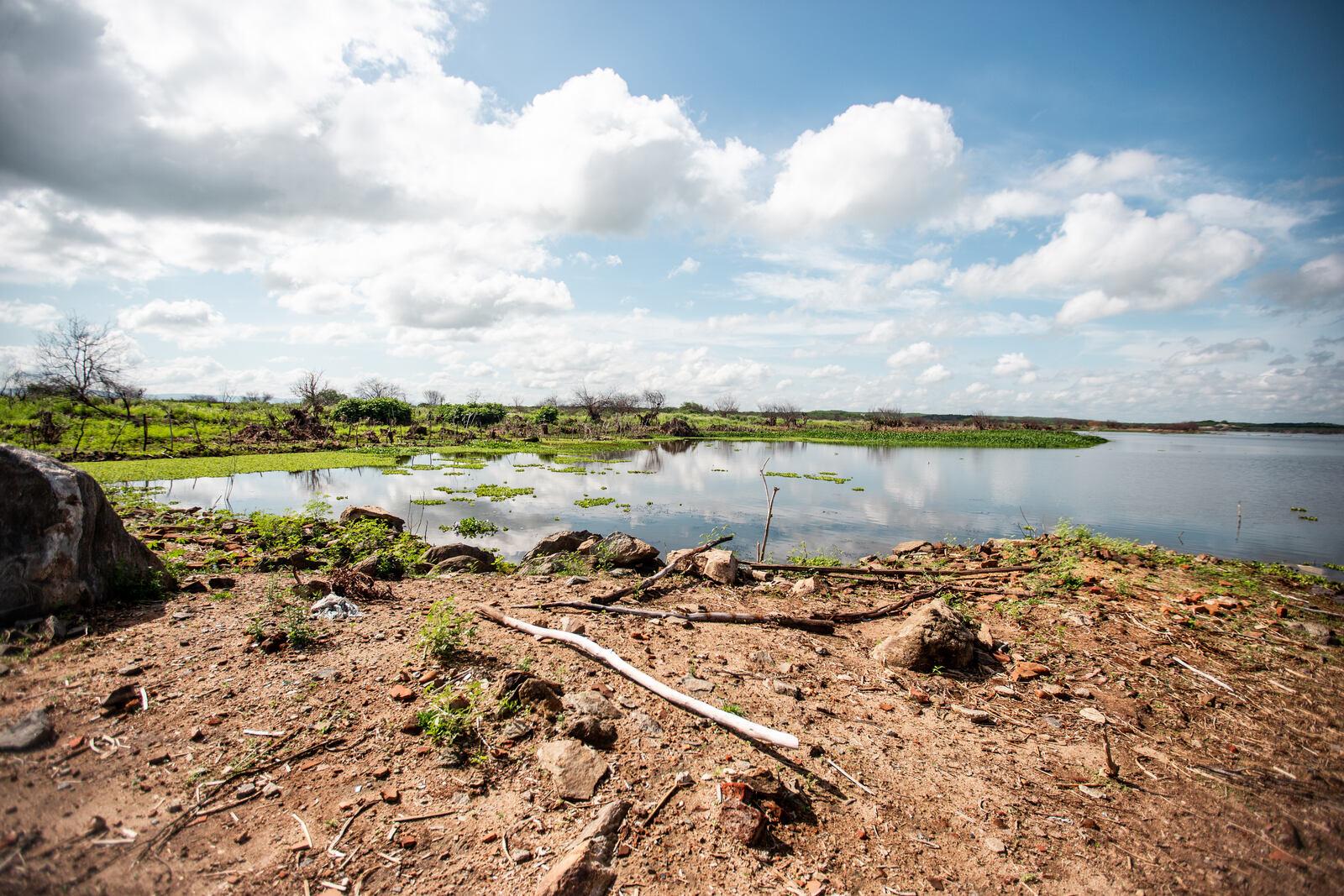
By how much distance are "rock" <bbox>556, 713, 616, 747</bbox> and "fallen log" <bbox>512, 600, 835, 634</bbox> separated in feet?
10.00

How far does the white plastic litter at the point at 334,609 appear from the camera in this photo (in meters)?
6.95

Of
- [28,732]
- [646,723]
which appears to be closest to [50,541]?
[28,732]

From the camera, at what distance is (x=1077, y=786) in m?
4.54

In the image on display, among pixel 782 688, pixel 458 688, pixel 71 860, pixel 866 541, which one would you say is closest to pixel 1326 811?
pixel 782 688

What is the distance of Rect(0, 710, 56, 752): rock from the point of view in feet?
12.4

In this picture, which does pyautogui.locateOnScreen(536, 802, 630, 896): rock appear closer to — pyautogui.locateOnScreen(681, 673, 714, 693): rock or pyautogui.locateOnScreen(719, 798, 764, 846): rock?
pyautogui.locateOnScreen(719, 798, 764, 846): rock

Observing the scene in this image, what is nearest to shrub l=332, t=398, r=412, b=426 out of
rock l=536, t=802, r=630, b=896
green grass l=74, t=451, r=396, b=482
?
green grass l=74, t=451, r=396, b=482

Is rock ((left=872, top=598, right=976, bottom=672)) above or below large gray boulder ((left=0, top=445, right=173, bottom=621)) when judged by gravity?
below

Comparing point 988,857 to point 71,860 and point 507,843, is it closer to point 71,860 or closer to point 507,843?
point 507,843

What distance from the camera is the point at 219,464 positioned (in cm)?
2727

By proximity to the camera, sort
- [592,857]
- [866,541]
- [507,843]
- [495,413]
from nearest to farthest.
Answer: [592,857] < [507,843] < [866,541] < [495,413]

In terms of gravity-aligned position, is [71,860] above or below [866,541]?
above

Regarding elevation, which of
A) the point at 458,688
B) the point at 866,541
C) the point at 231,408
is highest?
the point at 231,408

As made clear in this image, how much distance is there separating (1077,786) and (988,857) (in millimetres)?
1505
